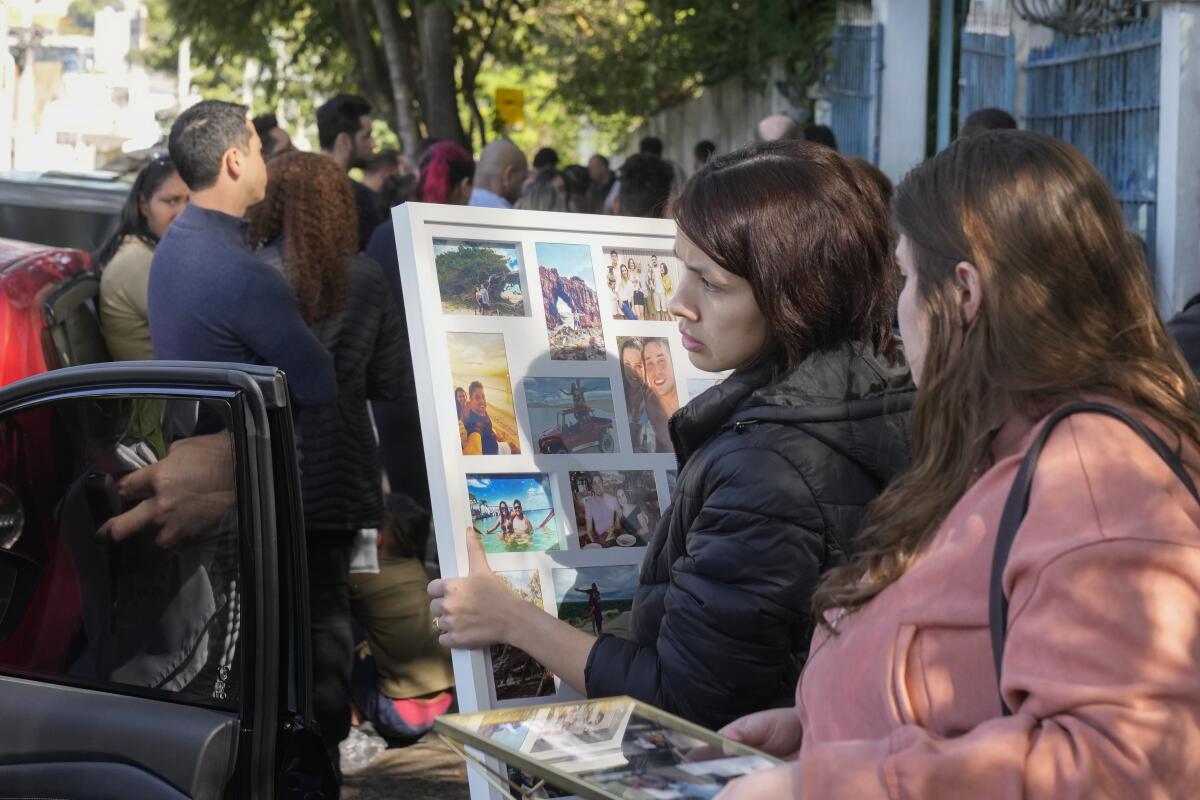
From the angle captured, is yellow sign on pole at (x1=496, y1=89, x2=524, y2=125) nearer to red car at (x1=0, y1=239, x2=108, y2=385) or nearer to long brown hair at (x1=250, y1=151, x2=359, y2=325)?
red car at (x1=0, y1=239, x2=108, y2=385)

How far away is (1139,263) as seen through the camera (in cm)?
162

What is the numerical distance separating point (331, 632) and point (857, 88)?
932 centimetres

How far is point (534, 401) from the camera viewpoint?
2680 millimetres

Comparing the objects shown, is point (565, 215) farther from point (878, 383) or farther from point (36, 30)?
point (36, 30)

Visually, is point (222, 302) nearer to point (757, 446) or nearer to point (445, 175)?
point (757, 446)

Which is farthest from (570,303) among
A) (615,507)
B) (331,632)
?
(331,632)

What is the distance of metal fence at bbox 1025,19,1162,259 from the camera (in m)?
7.54

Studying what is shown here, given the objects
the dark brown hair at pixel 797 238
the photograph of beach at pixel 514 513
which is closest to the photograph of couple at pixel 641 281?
the photograph of beach at pixel 514 513

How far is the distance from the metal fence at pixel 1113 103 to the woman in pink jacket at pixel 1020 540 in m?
6.18

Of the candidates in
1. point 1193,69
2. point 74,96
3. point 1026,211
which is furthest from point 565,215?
point 74,96

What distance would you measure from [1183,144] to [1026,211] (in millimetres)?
5952

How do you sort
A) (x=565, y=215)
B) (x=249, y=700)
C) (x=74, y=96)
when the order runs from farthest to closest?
(x=74, y=96), (x=565, y=215), (x=249, y=700)

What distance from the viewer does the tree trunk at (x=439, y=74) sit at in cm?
1566

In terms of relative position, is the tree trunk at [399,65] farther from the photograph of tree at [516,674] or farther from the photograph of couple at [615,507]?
the photograph of tree at [516,674]
